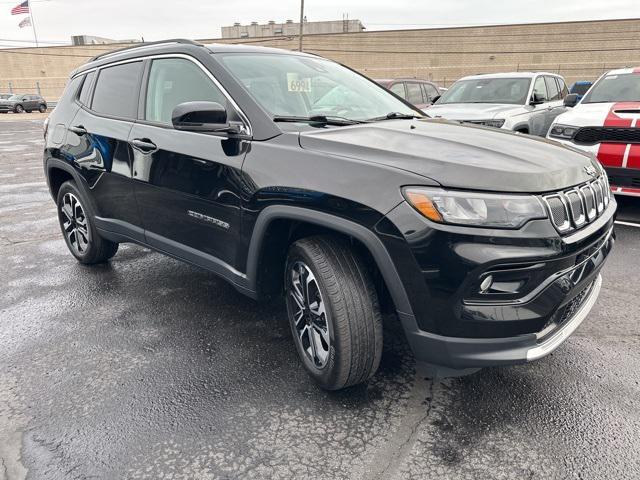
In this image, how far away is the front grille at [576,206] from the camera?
6.51ft

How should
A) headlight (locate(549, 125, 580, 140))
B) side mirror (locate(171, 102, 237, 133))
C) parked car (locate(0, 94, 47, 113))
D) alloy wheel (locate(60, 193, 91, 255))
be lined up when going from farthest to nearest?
parked car (locate(0, 94, 47, 113)) < headlight (locate(549, 125, 580, 140)) < alloy wheel (locate(60, 193, 91, 255)) < side mirror (locate(171, 102, 237, 133))

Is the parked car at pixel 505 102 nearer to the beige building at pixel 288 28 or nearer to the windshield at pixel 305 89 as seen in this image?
the windshield at pixel 305 89

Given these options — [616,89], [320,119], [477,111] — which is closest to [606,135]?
[616,89]

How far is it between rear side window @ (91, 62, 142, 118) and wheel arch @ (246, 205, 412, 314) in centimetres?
163

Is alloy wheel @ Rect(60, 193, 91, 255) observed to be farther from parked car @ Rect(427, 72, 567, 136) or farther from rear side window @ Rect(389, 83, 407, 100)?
rear side window @ Rect(389, 83, 407, 100)

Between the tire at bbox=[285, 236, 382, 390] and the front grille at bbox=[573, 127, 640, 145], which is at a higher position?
the front grille at bbox=[573, 127, 640, 145]

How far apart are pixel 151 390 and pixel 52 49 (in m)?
64.5

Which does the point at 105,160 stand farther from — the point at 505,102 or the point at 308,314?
the point at 505,102

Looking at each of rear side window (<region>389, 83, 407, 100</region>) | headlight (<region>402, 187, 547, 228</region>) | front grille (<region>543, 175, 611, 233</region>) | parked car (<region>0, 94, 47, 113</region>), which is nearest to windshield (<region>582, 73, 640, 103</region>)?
front grille (<region>543, 175, 611, 233</region>)

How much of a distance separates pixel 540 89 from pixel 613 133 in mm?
3876

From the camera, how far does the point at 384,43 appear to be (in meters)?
45.7

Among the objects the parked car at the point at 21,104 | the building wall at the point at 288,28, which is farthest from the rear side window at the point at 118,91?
the building wall at the point at 288,28

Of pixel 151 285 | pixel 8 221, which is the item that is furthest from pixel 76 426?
pixel 8 221

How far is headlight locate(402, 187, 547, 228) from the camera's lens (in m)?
1.88
